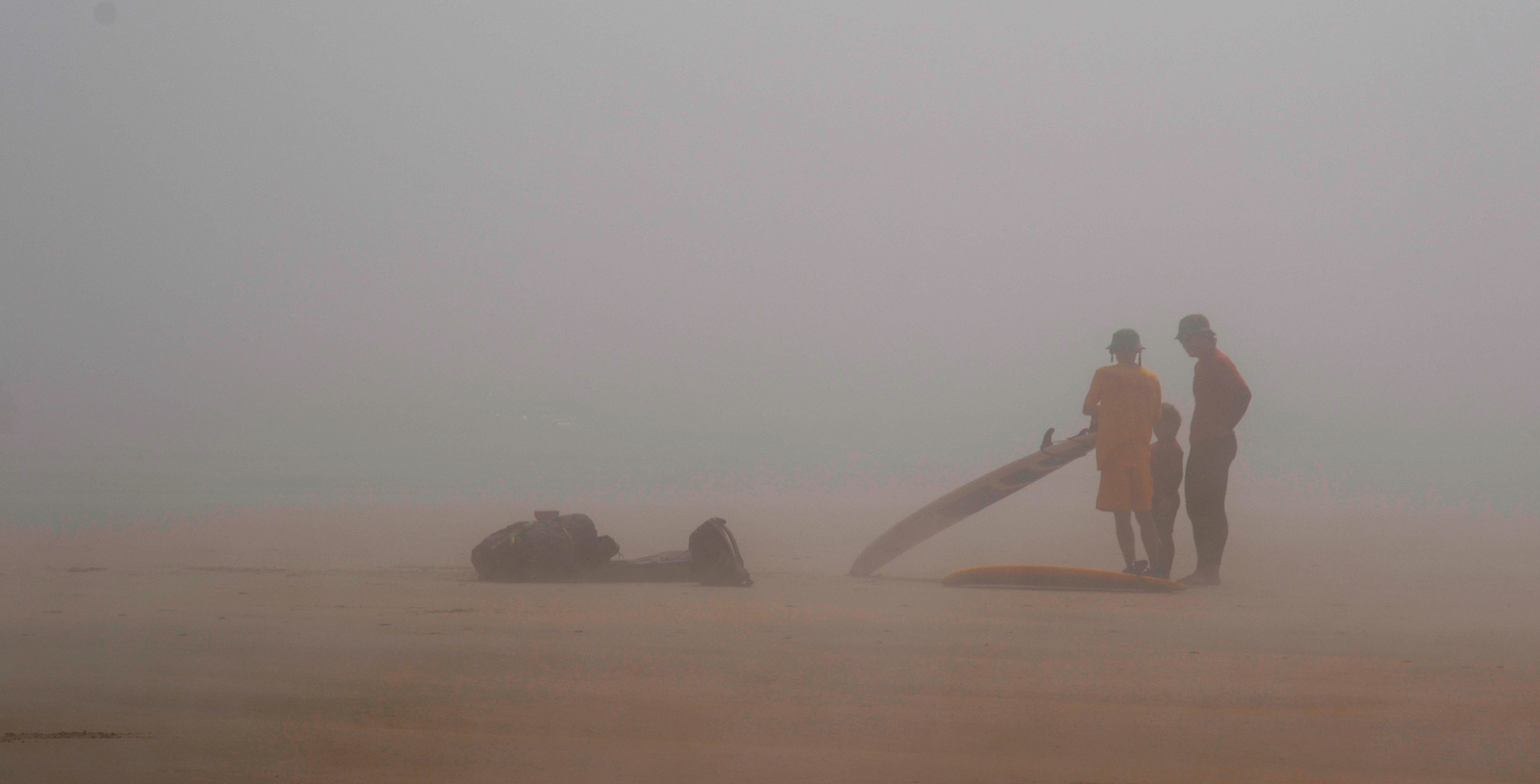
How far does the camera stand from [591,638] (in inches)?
166

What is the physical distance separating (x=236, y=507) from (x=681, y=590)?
41.8 feet

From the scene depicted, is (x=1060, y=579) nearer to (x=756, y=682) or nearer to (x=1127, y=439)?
(x=1127, y=439)

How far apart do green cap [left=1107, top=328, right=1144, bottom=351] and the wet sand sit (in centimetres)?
147

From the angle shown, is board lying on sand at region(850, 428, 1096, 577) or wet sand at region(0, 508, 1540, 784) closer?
wet sand at region(0, 508, 1540, 784)

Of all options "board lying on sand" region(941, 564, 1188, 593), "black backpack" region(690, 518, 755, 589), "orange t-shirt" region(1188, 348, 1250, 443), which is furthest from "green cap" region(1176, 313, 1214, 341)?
"black backpack" region(690, 518, 755, 589)

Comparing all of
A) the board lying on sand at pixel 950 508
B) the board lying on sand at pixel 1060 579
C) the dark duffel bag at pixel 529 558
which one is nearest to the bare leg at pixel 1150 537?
the board lying on sand at pixel 1060 579

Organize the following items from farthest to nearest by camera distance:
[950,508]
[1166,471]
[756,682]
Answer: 1. [950,508]
2. [1166,471]
3. [756,682]

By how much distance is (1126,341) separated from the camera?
653cm

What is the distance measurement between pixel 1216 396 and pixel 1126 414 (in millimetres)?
523

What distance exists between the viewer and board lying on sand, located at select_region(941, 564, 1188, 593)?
6000 millimetres

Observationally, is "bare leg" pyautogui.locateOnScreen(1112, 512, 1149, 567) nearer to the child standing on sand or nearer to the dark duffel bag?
the child standing on sand

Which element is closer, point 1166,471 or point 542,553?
point 542,553

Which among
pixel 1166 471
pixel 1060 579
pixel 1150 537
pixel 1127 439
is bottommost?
pixel 1060 579

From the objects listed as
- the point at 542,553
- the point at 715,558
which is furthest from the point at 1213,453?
the point at 542,553
